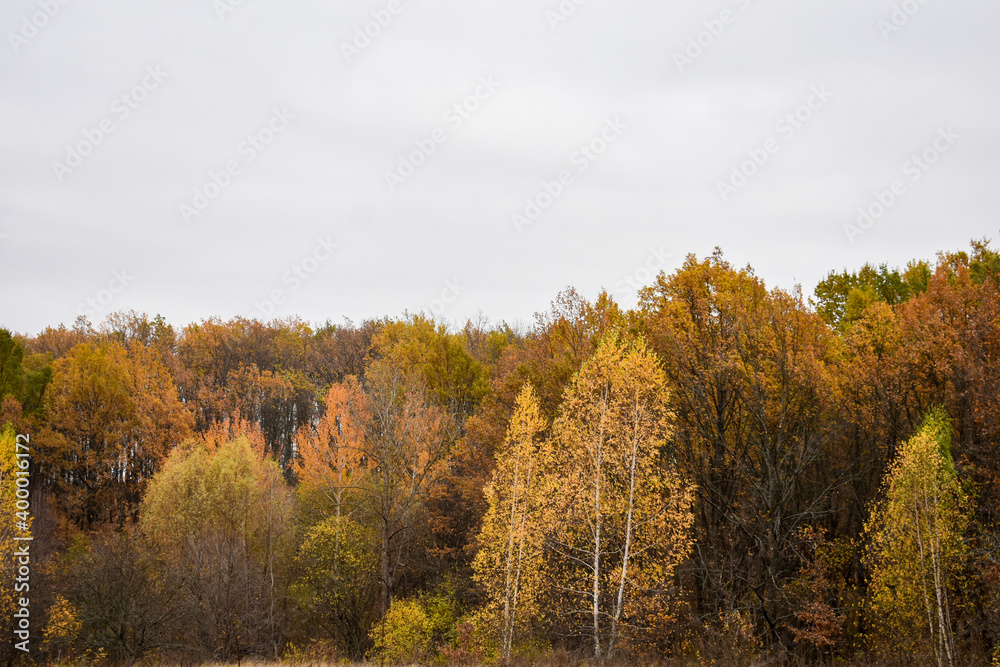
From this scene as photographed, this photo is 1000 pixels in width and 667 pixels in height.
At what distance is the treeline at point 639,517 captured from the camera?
82.6 feet

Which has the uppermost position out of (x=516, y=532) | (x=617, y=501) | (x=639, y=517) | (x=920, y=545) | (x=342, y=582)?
(x=617, y=501)

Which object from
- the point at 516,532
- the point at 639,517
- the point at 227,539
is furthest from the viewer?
the point at 227,539

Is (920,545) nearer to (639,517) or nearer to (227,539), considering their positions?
(639,517)

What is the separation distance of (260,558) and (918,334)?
3511 centimetres

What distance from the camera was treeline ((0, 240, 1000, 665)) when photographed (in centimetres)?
2519

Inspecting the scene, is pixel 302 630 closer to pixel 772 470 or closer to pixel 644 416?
pixel 644 416

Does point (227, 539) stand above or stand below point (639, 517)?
below

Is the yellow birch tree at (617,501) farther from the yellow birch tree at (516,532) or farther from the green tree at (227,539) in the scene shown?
the green tree at (227,539)

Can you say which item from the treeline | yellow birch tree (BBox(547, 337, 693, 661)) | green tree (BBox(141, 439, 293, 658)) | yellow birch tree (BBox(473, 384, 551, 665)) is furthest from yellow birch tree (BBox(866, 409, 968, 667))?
green tree (BBox(141, 439, 293, 658))

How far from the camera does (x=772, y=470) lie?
28031 millimetres

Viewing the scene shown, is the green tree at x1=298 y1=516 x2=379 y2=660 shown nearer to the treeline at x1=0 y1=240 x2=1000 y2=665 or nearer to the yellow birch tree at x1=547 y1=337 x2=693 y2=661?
the treeline at x1=0 y1=240 x2=1000 y2=665

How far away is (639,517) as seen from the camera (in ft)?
85.2

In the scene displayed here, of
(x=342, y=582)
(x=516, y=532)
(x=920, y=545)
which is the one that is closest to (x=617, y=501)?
(x=516, y=532)

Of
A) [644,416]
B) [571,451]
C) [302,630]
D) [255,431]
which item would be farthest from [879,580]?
[255,431]
